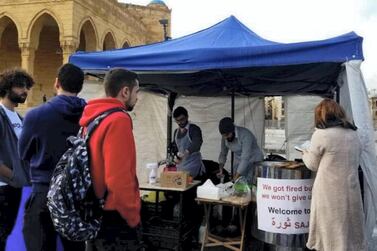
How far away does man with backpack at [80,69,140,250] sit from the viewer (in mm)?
2170

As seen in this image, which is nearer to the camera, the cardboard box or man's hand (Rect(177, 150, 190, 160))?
the cardboard box

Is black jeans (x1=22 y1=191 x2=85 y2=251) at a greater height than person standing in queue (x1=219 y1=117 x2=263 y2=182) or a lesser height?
lesser

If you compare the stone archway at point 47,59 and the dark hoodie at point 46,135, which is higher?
the stone archway at point 47,59

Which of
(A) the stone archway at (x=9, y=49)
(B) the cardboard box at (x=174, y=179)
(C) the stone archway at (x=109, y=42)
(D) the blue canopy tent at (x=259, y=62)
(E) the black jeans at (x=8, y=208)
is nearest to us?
(E) the black jeans at (x=8, y=208)

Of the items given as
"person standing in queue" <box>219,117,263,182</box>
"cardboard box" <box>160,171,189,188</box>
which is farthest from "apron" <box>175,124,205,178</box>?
"cardboard box" <box>160,171,189,188</box>

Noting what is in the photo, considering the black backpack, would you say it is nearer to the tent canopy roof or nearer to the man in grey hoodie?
the man in grey hoodie

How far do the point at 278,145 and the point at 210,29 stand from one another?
27.6 ft

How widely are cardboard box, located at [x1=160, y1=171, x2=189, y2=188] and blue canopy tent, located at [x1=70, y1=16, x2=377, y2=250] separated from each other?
1.21 meters

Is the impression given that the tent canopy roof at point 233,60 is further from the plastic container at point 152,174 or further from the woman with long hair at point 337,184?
the plastic container at point 152,174

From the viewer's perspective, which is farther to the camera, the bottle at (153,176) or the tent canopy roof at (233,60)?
the bottle at (153,176)

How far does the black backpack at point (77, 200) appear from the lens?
219 centimetres

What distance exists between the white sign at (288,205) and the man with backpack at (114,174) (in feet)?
6.45

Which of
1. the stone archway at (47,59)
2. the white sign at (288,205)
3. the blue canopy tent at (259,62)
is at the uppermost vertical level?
the stone archway at (47,59)

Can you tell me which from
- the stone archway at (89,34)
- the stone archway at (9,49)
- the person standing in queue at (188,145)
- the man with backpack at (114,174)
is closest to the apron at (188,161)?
the person standing in queue at (188,145)
